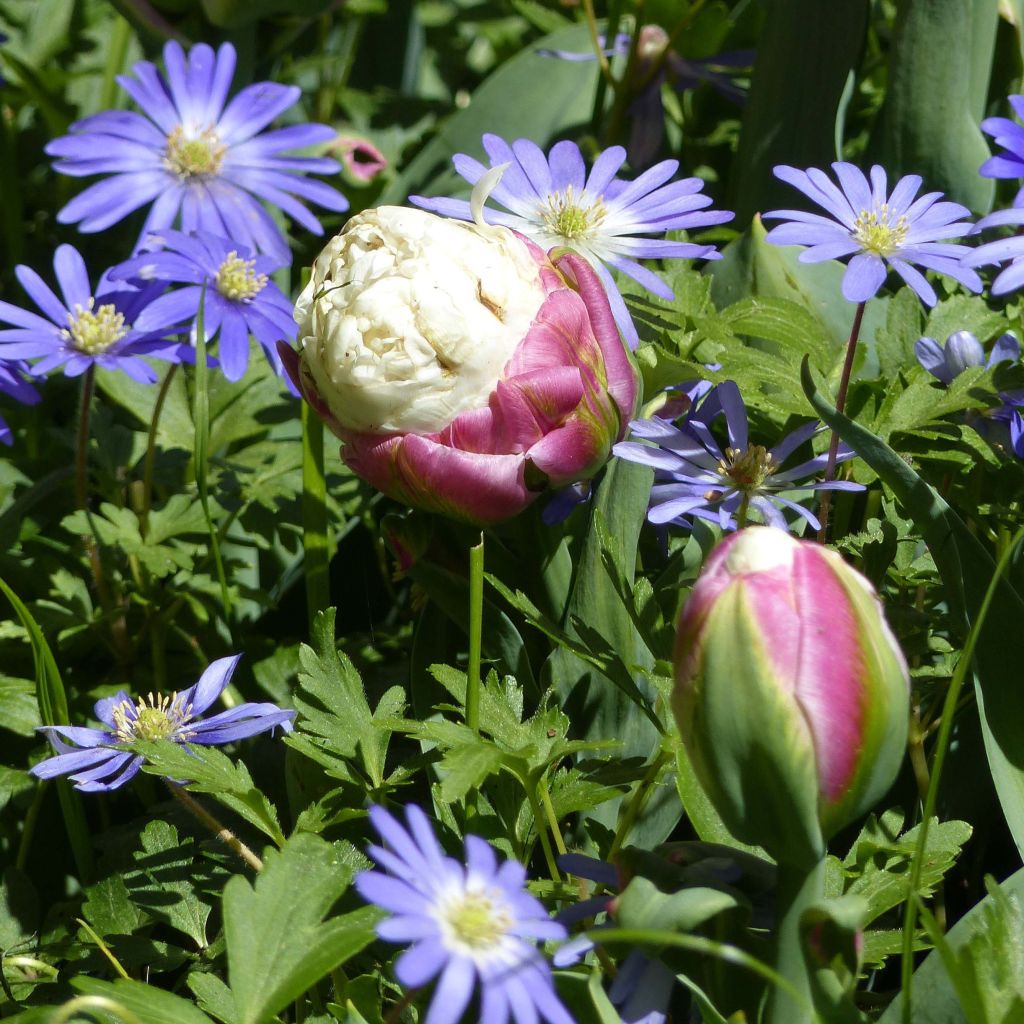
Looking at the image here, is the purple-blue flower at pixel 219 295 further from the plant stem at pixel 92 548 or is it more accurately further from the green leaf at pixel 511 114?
the green leaf at pixel 511 114

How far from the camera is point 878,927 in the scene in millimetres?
774

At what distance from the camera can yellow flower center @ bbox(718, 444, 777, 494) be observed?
71 centimetres

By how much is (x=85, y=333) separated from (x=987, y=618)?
0.63 m

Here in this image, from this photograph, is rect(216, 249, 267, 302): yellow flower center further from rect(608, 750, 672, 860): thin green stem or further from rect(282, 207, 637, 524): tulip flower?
rect(608, 750, 672, 860): thin green stem

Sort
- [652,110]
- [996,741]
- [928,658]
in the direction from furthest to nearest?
[652,110] < [928,658] < [996,741]

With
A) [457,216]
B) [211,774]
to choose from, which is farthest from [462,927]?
[457,216]

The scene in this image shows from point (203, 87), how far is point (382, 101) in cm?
45

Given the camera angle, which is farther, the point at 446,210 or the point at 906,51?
the point at 906,51

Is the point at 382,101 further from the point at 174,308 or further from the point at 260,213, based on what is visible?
the point at 174,308

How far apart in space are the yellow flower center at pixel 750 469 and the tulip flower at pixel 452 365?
0.10 metres

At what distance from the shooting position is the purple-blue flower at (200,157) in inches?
40.7

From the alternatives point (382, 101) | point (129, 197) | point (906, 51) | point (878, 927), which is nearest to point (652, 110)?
point (906, 51)

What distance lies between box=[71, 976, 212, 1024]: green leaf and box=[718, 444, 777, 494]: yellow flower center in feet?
1.25

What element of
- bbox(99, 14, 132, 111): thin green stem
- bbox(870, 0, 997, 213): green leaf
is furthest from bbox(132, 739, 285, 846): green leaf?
bbox(99, 14, 132, 111): thin green stem
